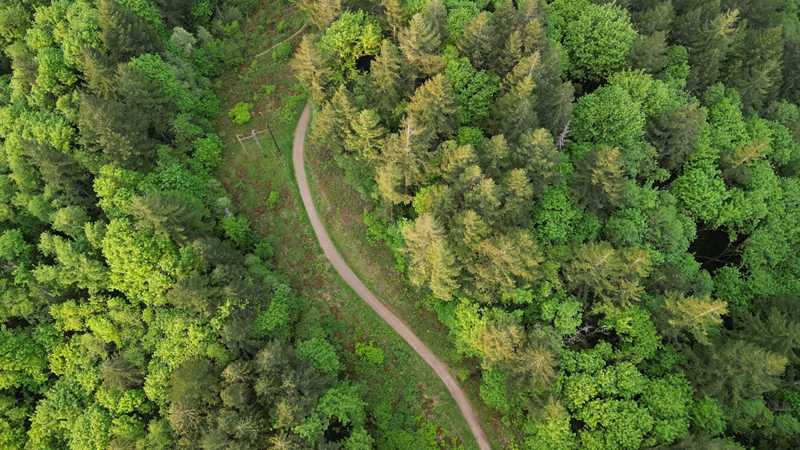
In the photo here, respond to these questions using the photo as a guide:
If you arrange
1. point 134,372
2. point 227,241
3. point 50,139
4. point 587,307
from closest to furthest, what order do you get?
point 134,372 → point 587,307 → point 50,139 → point 227,241

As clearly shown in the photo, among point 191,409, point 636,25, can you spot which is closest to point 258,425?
point 191,409

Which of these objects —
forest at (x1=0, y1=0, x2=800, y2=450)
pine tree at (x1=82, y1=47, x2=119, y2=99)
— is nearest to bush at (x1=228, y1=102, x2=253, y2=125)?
forest at (x1=0, y1=0, x2=800, y2=450)

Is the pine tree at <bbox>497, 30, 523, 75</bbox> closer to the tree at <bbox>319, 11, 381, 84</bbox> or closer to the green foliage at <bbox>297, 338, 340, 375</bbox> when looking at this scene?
the tree at <bbox>319, 11, 381, 84</bbox>

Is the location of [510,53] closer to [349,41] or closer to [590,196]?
[590,196]

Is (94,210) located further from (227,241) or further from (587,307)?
(587,307)

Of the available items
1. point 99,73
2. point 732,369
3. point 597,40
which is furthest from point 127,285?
point 597,40

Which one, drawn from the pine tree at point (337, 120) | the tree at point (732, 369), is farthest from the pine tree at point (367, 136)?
the tree at point (732, 369)

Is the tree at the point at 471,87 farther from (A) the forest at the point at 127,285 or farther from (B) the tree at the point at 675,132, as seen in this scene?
(A) the forest at the point at 127,285
